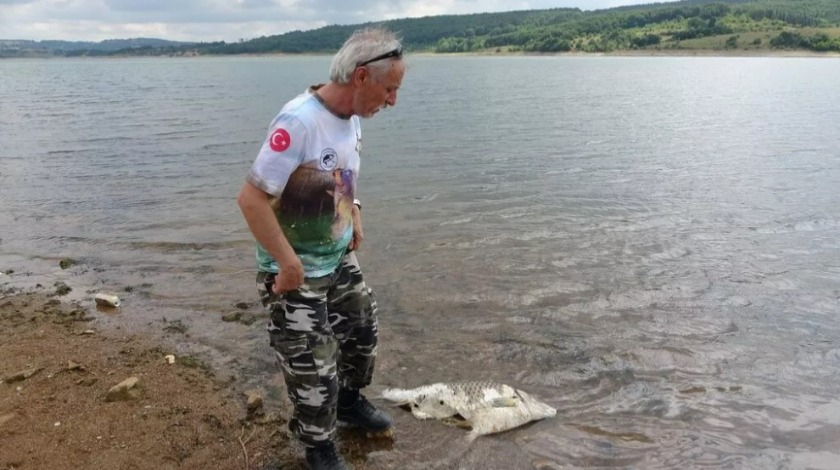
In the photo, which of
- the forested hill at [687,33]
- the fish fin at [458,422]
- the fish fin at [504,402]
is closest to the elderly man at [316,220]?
the fish fin at [458,422]

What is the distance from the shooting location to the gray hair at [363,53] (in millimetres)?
3656

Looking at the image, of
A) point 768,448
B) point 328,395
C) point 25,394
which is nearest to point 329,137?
point 328,395

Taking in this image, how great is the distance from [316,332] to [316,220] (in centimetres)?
73

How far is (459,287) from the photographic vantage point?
8.63m

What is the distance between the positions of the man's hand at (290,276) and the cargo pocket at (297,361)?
1.32 ft

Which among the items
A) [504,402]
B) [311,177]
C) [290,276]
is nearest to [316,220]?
[311,177]

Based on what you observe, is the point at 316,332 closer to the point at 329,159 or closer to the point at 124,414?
the point at 329,159

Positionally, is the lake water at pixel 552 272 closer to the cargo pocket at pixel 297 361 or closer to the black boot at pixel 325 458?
the black boot at pixel 325 458

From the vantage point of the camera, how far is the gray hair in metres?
Answer: 3.66

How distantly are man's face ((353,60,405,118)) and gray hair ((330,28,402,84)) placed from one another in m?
0.04

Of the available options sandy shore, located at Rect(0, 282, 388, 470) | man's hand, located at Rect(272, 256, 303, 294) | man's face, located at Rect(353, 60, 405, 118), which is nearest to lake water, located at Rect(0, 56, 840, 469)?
sandy shore, located at Rect(0, 282, 388, 470)

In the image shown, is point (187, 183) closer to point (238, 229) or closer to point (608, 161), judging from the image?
point (238, 229)

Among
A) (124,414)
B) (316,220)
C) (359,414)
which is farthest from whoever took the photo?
(124,414)

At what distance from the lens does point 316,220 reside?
3.85 metres
